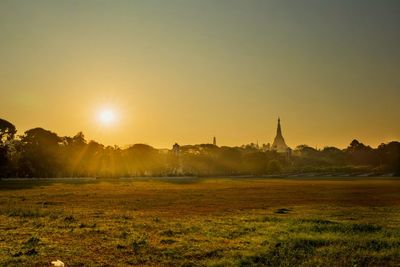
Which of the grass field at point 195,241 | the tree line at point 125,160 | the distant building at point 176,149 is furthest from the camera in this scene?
the distant building at point 176,149

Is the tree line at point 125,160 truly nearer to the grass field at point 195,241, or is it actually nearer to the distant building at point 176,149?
the distant building at point 176,149

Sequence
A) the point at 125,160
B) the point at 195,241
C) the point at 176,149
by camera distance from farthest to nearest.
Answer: the point at 176,149, the point at 125,160, the point at 195,241

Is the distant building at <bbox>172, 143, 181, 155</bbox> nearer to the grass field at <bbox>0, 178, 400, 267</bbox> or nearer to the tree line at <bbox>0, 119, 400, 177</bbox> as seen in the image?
the tree line at <bbox>0, 119, 400, 177</bbox>

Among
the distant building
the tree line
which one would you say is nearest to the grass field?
the tree line

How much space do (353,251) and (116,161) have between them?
421 feet

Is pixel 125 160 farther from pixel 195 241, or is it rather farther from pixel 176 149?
pixel 195 241

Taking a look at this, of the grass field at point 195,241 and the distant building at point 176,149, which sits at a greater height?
the distant building at point 176,149

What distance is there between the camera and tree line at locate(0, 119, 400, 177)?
359 ft

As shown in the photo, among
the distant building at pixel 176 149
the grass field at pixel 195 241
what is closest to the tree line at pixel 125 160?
the distant building at pixel 176 149

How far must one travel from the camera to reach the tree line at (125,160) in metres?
109

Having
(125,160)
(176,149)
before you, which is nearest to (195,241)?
(125,160)

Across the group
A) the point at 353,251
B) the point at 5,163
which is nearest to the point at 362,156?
the point at 5,163

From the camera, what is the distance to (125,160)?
147125mm

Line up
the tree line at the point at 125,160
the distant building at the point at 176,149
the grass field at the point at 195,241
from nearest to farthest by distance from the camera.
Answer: the grass field at the point at 195,241, the tree line at the point at 125,160, the distant building at the point at 176,149
